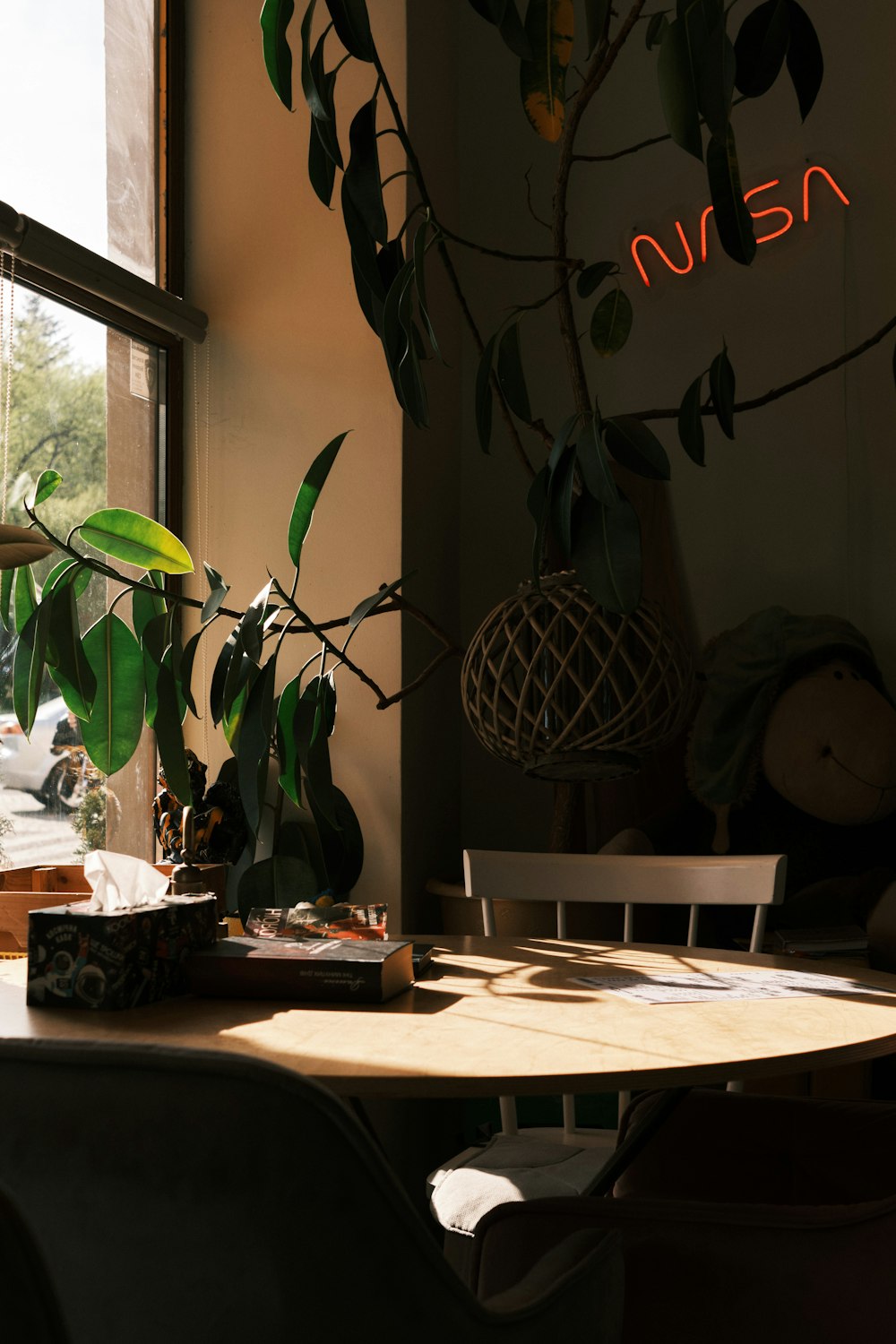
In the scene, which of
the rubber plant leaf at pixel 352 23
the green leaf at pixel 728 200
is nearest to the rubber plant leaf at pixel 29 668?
the rubber plant leaf at pixel 352 23

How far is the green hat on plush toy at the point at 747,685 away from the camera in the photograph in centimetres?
265

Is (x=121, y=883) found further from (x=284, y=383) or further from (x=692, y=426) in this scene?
(x=284, y=383)

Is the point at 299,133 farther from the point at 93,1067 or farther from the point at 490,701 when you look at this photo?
the point at 93,1067

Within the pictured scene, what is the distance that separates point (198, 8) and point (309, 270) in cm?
75

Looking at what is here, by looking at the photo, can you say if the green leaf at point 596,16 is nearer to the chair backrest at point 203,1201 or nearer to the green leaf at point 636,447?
the green leaf at point 636,447

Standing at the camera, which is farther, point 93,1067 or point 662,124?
point 662,124

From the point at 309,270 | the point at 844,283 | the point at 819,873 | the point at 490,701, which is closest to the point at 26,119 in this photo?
the point at 309,270

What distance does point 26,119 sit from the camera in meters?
2.45

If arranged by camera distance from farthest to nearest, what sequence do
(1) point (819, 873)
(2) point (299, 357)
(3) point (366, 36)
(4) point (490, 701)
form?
1. (2) point (299, 357)
2. (1) point (819, 873)
3. (4) point (490, 701)
4. (3) point (366, 36)

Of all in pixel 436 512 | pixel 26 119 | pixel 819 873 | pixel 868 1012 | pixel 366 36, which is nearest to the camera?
pixel 868 1012

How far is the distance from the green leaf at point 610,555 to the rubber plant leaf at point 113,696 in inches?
33.9

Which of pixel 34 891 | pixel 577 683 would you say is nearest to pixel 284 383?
pixel 577 683

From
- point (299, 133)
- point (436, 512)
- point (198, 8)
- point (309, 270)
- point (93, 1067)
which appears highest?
point (198, 8)

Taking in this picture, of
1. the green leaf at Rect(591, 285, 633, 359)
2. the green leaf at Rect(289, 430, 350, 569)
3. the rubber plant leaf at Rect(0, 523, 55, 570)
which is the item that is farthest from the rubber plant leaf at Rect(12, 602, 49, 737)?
the green leaf at Rect(591, 285, 633, 359)
